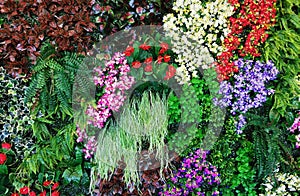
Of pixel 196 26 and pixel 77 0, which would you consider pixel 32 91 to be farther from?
pixel 196 26

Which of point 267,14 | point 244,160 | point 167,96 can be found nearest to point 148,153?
point 167,96

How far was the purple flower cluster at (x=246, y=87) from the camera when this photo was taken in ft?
10.1

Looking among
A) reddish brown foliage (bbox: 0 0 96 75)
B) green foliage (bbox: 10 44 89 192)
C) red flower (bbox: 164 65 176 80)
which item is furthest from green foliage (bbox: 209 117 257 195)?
reddish brown foliage (bbox: 0 0 96 75)

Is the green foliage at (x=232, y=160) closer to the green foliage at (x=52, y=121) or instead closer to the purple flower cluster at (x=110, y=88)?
the purple flower cluster at (x=110, y=88)

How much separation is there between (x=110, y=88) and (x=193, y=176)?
3.57ft

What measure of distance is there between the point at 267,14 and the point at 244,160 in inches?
51.6

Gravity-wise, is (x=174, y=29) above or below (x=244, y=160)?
above

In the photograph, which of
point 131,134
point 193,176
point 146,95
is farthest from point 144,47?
point 193,176

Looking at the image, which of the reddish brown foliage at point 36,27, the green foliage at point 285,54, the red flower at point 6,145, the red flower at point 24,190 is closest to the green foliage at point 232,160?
the green foliage at point 285,54

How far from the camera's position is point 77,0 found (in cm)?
305

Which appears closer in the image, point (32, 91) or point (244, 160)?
point (32, 91)

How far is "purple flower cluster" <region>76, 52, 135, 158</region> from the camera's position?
9.77ft

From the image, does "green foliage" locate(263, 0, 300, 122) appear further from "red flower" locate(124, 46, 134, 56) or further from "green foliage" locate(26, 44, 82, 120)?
"green foliage" locate(26, 44, 82, 120)

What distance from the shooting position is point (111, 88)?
2.99m
